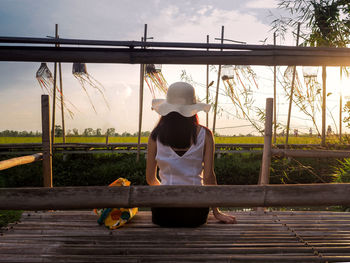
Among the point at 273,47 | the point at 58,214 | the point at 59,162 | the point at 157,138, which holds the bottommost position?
the point at 59,162

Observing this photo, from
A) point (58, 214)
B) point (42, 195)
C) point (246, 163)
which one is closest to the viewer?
point (42, 195)

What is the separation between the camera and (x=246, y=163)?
10.1 m

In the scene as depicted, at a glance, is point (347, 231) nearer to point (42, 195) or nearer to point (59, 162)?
point (42, 195)

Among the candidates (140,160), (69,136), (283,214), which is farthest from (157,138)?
(69,136)

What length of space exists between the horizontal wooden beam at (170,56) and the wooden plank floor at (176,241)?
3.77ft

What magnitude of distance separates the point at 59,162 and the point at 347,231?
32.1ft

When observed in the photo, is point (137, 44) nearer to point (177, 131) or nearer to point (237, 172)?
point (177, 131)

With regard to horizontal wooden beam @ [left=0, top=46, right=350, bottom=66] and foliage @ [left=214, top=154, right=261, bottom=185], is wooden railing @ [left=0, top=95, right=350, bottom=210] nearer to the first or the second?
horizontal wooden beam @ [left=0, top=46, right=350, bottom=66]

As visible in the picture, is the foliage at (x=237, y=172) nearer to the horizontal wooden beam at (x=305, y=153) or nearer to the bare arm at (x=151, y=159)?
the horizontal wooden beam at (x=305, y=153)

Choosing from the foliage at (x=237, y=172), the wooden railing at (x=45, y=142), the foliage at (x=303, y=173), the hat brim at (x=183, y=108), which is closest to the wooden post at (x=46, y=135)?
the wooden railing at (x=45, y=142)

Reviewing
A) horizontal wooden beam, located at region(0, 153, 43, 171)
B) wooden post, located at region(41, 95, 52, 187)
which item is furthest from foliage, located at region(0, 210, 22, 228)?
horizontal wooden beam, located at region(0, 153, 43, 171)

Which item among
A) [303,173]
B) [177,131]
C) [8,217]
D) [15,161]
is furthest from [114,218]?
[303,173]

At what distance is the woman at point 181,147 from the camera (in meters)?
2.18

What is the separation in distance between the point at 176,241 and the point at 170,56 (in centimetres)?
119
